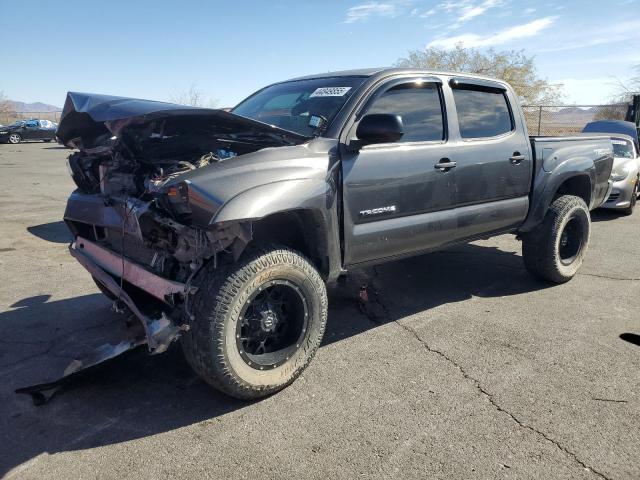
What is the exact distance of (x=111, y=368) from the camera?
11.3ft

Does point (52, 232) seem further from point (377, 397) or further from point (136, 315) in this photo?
point (377, 397)

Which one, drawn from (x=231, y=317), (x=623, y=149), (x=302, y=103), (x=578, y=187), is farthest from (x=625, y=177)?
(x=231, y=317)

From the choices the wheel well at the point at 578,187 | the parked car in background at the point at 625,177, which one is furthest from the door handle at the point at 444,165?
the parked car in background at the point at 625,177

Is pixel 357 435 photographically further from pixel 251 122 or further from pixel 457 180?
pixel 457 180

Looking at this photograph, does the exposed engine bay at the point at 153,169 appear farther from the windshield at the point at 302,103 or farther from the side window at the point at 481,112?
the side window at the point at 481,112

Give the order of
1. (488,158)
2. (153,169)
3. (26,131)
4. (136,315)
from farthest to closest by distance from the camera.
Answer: (26,131)
(488,158)
(153,169)
(136,315)

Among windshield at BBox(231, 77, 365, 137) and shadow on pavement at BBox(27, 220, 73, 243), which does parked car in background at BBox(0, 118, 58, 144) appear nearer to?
shadow on pavement at BBox(27, 220, 73, 243)

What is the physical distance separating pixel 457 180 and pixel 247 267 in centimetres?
205

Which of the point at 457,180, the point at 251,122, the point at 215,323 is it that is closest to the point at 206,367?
the point at 215,323

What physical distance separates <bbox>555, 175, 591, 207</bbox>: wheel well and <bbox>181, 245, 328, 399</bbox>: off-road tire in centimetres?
369

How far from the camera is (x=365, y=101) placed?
3.63 meters

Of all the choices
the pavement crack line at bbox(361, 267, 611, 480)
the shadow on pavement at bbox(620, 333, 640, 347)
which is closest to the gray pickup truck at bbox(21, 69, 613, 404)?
the pavement crack line at bbox(361, 267, 611, 480)

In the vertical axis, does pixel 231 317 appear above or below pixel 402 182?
below

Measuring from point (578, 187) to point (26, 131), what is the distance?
1305 inches
